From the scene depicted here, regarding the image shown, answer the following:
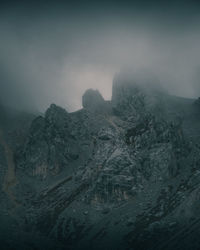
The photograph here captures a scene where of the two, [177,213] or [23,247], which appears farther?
[177,213]

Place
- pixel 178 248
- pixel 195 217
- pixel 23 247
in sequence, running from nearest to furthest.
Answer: pixel 178 248
pixel 23 247
pixel 195 217

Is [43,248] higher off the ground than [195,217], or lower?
lower

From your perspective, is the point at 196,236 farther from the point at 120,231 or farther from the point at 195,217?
the point at 120,231

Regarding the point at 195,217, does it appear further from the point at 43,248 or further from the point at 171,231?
the point at 43,248

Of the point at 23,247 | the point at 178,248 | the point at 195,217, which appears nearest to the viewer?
the point at 178,248

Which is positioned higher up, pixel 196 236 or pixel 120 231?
pixel 196 236

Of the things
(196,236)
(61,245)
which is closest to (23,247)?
(61,245)

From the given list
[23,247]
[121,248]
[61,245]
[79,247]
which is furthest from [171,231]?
[23,247]

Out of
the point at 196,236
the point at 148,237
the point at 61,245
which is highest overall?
the point at 196,236

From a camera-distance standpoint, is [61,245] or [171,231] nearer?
[171,231]
